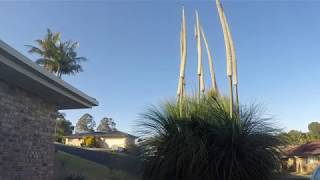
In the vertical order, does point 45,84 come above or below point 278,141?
above

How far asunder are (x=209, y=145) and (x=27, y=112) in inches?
147

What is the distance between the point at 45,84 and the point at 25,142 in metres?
1.27

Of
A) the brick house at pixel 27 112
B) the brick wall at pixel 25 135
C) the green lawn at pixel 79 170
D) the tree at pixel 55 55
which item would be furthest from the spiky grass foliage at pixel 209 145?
the tree at pixel 55 55

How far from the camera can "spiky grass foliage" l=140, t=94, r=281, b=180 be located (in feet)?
27.8

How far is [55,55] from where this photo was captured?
3591 centimetres

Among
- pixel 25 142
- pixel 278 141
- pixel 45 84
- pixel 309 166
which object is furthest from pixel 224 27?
pixel 309 166

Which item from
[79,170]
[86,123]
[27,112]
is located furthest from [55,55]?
[86,123]

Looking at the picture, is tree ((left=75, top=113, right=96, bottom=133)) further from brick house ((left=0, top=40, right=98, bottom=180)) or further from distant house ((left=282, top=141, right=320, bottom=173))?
brick house ((left=0, top=40, right=98, bottom=180))

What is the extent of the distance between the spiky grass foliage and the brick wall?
6.96 feet

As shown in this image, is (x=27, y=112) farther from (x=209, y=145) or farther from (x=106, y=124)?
(x=106, y=124)

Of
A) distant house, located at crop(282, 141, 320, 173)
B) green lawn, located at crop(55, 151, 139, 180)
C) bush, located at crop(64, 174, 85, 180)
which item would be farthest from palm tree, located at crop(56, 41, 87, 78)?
bush, located at crop(64, 174, 85, 180)

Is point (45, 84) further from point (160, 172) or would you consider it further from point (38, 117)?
point (160, 172)

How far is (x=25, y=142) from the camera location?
26.0ft

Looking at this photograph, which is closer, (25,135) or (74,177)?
(25,135)
